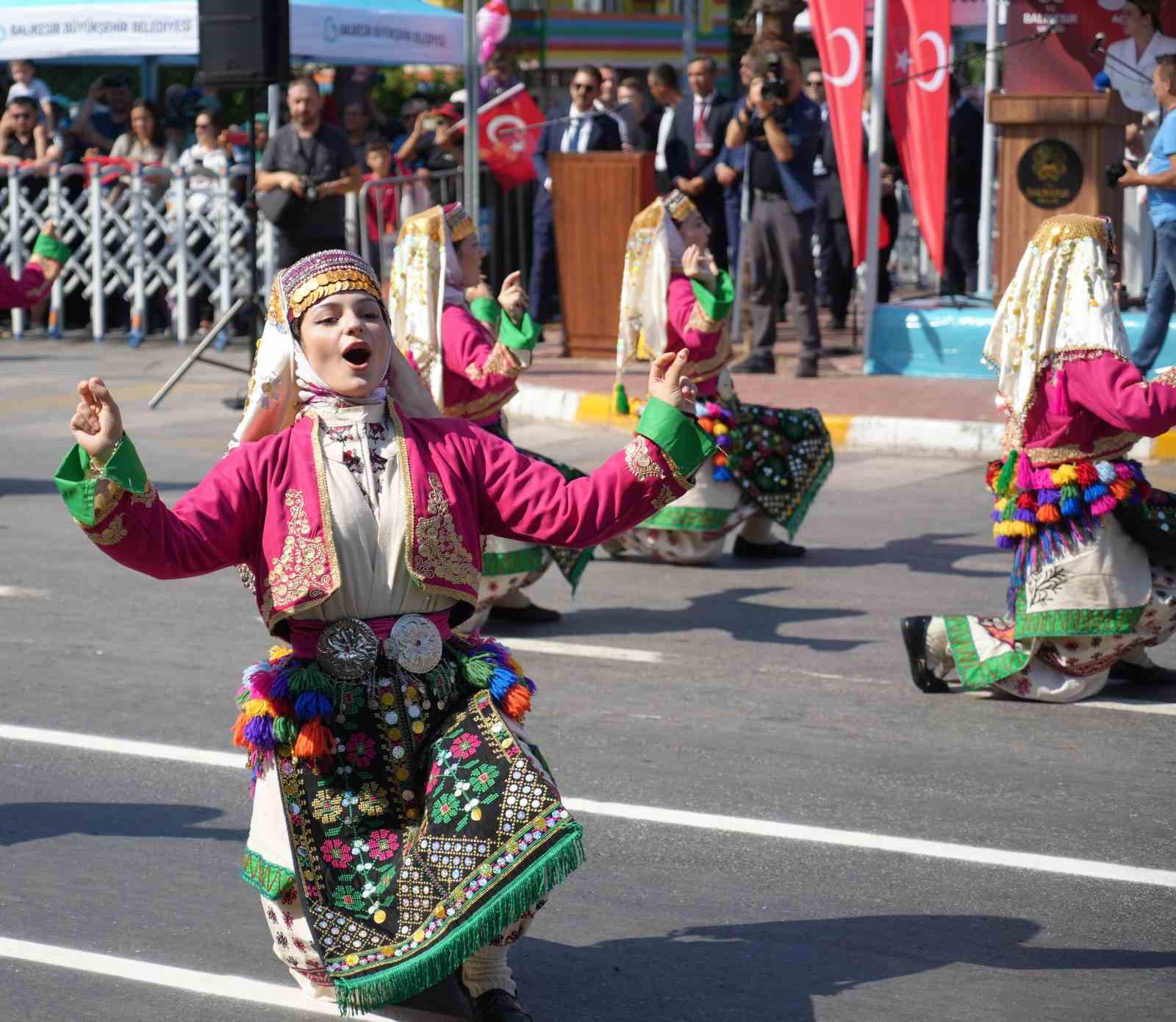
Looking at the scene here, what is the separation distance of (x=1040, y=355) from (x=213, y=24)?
30.4 ft

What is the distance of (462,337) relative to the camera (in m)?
7.59

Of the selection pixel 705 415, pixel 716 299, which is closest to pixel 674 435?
pixel 716 299

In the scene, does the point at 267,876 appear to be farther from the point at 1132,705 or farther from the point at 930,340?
the point at 930,340

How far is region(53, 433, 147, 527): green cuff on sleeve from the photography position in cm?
384

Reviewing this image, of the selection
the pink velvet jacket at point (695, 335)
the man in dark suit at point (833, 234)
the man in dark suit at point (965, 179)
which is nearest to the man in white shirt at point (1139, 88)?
the man in dark suit at point (965, 179)

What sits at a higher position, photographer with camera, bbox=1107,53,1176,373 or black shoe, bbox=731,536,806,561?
photographer with camera, bbox=1107,53,1176,373

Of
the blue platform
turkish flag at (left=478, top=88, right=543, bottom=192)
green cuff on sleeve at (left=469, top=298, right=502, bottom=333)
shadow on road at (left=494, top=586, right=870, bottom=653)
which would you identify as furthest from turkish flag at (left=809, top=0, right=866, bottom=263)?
green cuff on sleeve at (left=469, top=298, right=502, bottom=333)

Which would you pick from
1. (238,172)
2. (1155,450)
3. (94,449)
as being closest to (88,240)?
(238,172)

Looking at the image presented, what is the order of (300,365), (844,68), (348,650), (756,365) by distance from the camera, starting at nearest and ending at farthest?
(348,650)
(300,365)
(844,68)
(756,365)

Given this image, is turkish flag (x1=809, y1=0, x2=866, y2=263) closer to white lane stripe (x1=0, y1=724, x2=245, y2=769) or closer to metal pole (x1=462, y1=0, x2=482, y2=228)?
metal pole (x1=462, y1=0, x2=482, y2=228)

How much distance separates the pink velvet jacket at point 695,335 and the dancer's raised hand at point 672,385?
4.49 metres

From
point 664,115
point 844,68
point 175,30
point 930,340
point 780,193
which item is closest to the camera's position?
point 844,68

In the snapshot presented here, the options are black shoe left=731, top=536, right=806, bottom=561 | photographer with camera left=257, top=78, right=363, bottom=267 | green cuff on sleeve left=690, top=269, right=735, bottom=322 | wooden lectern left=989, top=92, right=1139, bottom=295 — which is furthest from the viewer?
photographer with camera left=257, top=78, right=363, bottom=267

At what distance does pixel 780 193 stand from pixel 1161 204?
289cm
